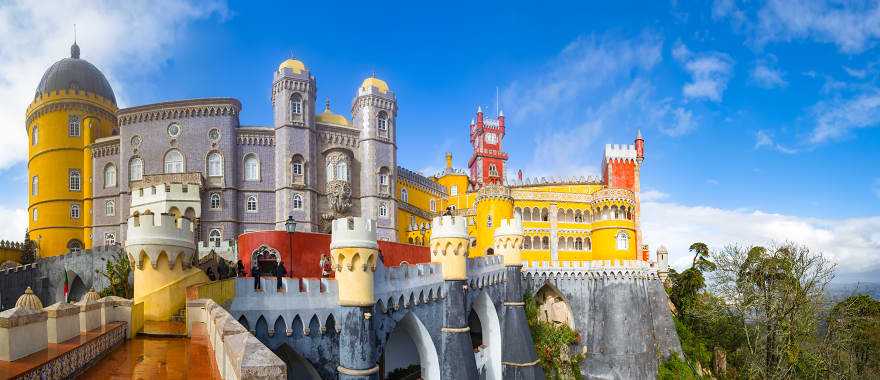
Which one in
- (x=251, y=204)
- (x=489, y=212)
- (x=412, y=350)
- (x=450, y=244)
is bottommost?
(x=412, y=350)

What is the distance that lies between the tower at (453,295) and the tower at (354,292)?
7.29m

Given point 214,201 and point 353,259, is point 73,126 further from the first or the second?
point 353,259

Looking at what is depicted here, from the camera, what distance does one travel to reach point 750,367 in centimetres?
3397

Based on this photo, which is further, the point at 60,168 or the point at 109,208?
the point at 60,168

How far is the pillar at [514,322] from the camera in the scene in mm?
31688

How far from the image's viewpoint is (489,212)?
151 feet

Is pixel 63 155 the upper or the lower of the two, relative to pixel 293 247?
upper

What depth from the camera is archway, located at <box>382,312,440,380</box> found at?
72.4 feet

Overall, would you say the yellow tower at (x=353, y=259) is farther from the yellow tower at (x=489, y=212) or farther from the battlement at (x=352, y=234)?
the yellow tower at (x=489, y=212)

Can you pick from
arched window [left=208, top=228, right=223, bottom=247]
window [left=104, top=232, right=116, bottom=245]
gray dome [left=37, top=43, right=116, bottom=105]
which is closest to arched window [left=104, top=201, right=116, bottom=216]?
window [left=104, top=232, right=116, bottom=245]

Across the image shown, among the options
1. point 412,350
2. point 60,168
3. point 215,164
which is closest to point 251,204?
point 215,164

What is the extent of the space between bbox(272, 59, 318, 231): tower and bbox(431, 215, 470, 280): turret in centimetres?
1550

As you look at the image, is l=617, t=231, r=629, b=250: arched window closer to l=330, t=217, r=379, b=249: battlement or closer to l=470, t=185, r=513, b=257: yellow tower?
l=470, t=185, r=513, b=257: yellow tower

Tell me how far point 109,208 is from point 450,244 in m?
28.7
